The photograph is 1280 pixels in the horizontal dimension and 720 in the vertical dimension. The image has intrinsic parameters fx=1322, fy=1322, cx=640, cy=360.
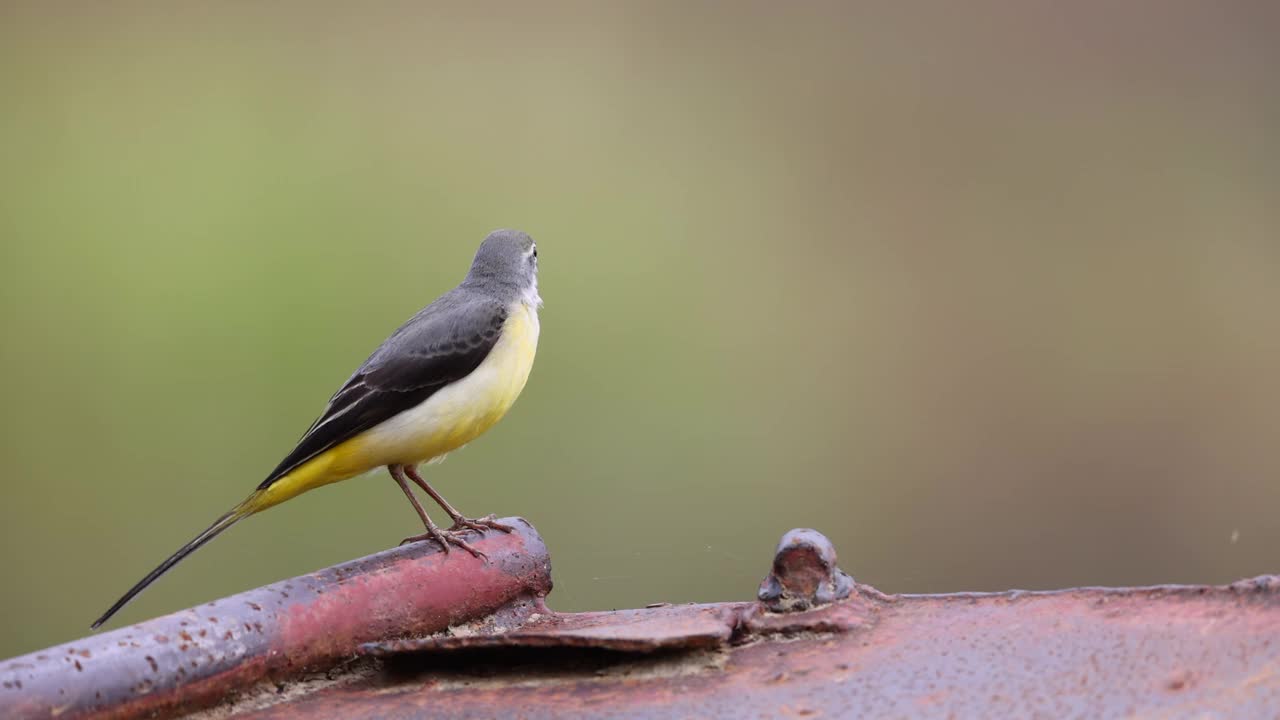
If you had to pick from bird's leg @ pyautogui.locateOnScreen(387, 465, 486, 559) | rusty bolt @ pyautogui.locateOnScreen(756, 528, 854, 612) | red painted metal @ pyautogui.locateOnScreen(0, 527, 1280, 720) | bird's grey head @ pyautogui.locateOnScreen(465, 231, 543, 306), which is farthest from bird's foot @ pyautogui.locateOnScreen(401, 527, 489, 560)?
bird's grey head @ pyautogui.locateOnScreen(465, 231, 543, 306)

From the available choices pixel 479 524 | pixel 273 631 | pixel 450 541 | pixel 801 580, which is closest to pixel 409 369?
pixel 479 524

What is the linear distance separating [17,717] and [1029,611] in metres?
1.40

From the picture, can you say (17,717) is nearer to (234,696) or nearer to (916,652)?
(234,696)

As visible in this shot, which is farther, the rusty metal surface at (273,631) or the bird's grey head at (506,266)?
the bird's grey head at (506,266)

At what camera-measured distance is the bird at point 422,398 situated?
11.9ft

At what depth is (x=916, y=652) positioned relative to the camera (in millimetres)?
1854

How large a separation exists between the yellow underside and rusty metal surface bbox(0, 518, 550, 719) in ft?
3.57

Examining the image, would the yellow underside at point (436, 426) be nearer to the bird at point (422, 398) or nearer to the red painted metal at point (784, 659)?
the bird at point (422, 398)

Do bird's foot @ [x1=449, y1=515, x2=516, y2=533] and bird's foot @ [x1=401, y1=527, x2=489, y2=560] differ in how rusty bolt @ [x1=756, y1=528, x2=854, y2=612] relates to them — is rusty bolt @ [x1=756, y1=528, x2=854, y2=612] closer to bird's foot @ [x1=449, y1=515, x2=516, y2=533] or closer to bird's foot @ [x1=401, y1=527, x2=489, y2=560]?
bird's foot @ [x1=401, y1=527, x2=489, y2=560]

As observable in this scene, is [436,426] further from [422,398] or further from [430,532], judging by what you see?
[430,532]

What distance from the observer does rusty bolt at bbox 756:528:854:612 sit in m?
2.11

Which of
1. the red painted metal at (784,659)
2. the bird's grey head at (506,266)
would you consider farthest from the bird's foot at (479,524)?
the bird's grey head at (506,266)

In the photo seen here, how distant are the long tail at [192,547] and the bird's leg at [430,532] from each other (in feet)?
1.36

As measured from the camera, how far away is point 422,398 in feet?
12.4
